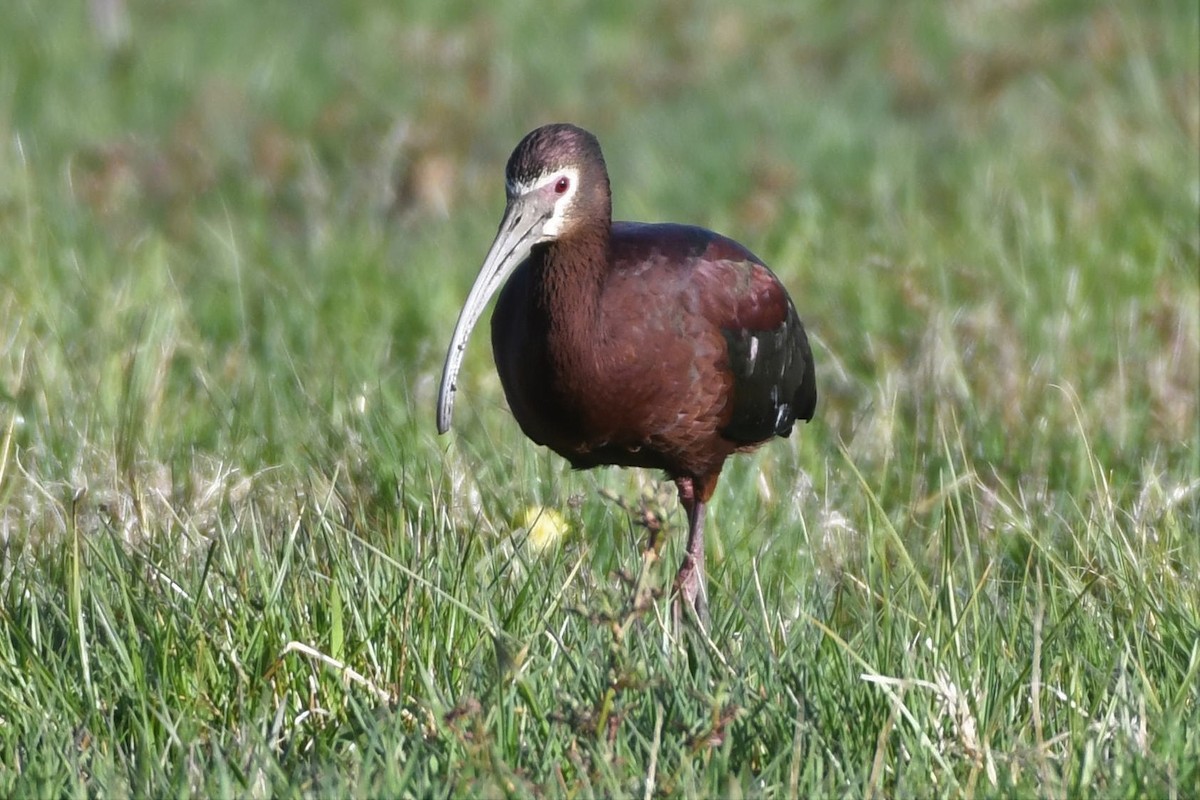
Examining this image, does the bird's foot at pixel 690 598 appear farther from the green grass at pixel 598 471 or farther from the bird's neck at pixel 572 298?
the bird's neck at pixel 572 298

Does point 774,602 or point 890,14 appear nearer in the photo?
point 774,602

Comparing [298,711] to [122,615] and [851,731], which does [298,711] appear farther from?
[851,731]

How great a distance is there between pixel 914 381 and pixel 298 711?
277 centimetres

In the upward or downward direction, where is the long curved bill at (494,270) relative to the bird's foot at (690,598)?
upward

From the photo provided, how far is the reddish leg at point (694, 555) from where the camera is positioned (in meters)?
3.51

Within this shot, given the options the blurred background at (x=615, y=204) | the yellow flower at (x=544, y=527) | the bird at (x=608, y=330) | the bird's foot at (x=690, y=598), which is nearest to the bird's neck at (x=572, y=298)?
the bird at (x=608, y=330)

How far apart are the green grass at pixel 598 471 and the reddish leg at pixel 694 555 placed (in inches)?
1.9

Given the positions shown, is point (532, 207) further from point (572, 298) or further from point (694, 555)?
point (694, 555)

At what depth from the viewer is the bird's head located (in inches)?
148

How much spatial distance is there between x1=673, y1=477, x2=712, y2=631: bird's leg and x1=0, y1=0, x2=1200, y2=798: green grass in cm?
5

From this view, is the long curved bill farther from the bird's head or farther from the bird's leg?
the bird's leg

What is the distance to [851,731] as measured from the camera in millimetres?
2902

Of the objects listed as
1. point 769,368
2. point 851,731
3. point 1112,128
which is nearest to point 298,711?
→ point 851,731

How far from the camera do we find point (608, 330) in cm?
388
